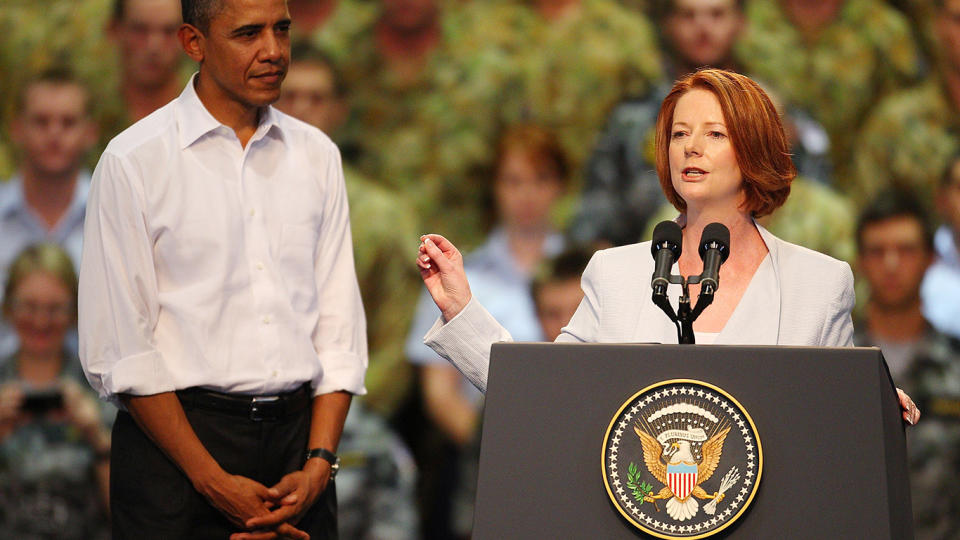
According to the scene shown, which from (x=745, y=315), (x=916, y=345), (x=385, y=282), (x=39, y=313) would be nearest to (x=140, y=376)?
(x=745, y=315)

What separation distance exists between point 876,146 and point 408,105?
2161 mm

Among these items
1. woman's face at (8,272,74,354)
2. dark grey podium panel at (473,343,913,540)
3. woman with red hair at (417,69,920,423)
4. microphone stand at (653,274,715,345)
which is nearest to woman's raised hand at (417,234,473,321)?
woman with red hair at (417,69,920,423)

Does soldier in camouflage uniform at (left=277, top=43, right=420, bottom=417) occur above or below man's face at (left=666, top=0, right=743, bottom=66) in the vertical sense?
below

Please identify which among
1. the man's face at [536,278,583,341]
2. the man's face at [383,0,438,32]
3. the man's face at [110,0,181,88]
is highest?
the man's face at [383,0,438,32]

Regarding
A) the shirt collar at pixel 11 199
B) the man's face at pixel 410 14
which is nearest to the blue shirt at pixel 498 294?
the man's face at pixel 410 14

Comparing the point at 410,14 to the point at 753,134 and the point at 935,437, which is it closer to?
the point at 935,437

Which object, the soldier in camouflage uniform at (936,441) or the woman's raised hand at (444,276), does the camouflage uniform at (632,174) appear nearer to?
the soldier in camouflage uniform at (936,441)

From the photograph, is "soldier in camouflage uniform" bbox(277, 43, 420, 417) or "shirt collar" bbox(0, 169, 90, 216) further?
"shirt collar" bbox(0, 169, 90, 216)

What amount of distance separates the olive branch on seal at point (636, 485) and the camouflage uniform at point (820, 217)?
352 cm

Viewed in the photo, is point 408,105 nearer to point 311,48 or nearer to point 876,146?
point 311,48

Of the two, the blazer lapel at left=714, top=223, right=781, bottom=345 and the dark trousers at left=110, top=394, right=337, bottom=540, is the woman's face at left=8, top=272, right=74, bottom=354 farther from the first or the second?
the blazer lapel at left=714, top=223, right=781, bottom=345

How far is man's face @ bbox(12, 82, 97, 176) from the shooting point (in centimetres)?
551

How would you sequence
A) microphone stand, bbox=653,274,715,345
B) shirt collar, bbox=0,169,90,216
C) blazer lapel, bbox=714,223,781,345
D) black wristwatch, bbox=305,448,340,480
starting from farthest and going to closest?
shirt collar, bbox=0,169,90,216 < black wristwatch, bbox=305,448,340,480 < blazer lapel, bbox=714,223,781,345 < microphone stand, bbox=653,274,715,345

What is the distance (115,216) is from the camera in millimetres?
2537
